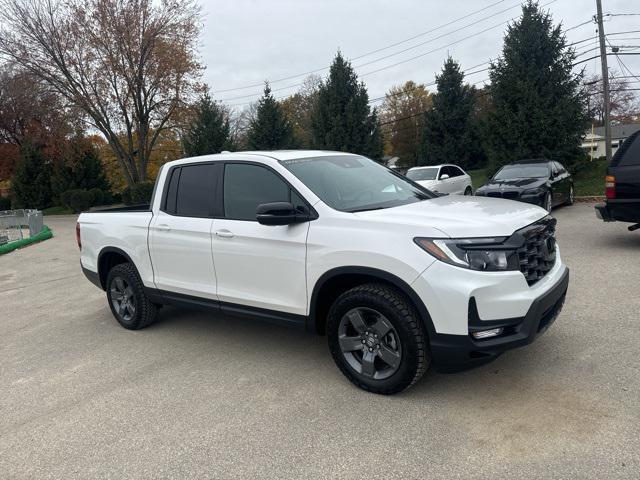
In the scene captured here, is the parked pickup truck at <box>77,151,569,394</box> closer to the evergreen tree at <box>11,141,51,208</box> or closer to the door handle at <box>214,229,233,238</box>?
the door handle at <box>214,229,233,238</box>

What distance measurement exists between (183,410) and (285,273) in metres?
1.27

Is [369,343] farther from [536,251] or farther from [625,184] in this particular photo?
[625,184]

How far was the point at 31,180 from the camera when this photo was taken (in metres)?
35.4

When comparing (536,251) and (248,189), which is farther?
(248,189)

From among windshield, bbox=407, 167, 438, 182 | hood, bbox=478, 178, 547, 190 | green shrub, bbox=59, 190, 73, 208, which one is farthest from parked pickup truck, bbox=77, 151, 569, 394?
green shrub, bbox=59, 190, 73, 208

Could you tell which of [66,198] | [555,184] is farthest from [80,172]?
[555,184]

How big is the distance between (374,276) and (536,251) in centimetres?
118

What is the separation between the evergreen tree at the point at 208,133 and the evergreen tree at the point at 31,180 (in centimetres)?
1388

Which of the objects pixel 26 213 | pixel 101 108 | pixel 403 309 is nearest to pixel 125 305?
pixel 403 309

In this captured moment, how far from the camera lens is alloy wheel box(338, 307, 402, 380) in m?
3.50

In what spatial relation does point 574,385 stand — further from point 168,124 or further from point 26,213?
point 168,124

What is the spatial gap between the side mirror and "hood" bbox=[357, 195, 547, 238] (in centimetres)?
53

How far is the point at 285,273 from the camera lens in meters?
3.95

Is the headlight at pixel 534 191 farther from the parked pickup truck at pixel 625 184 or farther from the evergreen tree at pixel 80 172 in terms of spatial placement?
the evergreen tree at pixel 80 172
